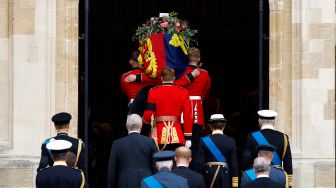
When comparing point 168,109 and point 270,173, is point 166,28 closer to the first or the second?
point 168,109

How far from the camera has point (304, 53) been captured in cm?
1925

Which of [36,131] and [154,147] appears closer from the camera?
[154,147]

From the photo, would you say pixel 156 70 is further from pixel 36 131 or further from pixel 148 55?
pixel 36 131

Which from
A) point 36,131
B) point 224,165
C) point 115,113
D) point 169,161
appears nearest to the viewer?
point 169,161

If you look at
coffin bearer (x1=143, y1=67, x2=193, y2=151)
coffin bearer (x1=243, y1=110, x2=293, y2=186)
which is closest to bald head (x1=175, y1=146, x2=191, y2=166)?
coffin bearer (x1=243, y1=110, x2=293, y2=186)

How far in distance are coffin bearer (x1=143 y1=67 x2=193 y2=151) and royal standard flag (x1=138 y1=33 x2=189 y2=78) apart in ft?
2.63

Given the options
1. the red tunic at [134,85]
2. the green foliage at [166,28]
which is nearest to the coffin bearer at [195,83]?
the green foliage at [166,28]

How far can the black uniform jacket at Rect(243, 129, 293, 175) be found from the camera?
17109 millimetres

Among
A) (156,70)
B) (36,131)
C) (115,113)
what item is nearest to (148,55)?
(156,70)

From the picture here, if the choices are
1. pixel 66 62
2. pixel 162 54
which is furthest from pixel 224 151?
pixel 66 62

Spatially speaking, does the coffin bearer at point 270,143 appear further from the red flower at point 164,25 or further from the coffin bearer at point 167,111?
the red flower at point 164,25

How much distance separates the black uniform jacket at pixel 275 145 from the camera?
17.1 meters

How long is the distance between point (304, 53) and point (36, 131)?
3.84m

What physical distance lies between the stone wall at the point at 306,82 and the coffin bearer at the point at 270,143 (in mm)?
1781
